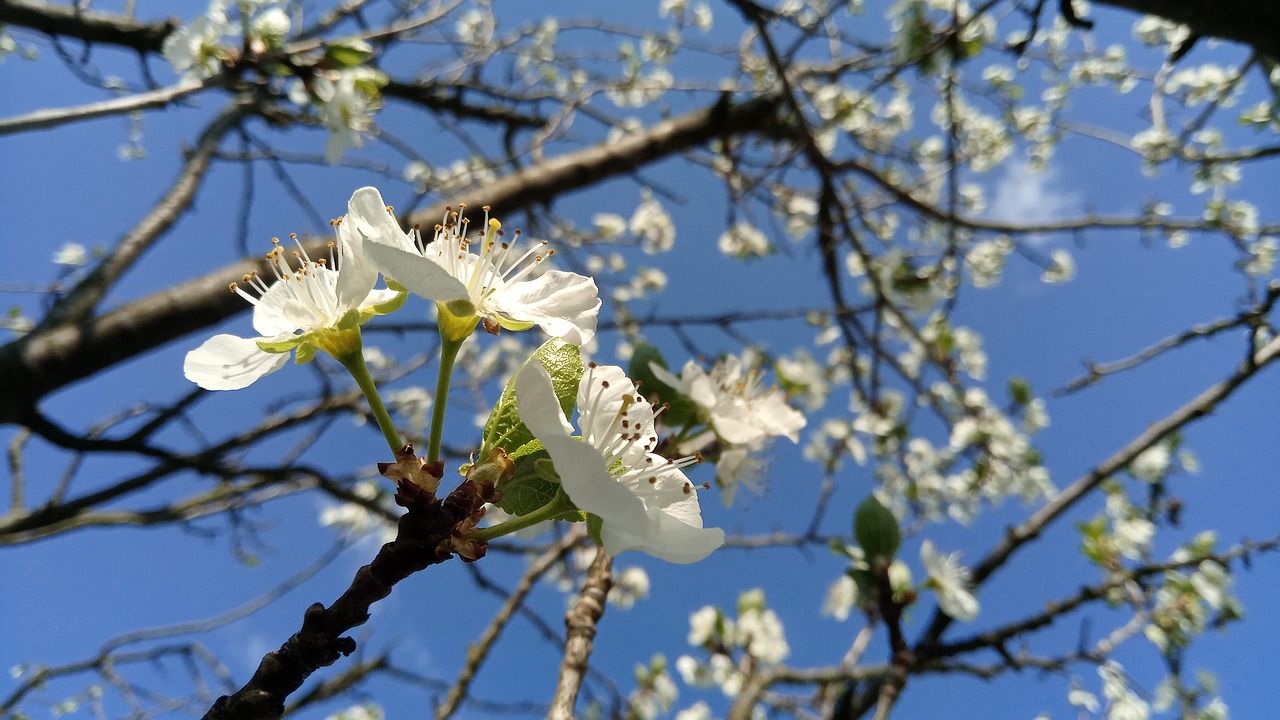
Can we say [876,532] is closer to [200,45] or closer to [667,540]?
[667,540]

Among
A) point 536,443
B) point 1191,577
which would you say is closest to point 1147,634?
→ point 1191,577

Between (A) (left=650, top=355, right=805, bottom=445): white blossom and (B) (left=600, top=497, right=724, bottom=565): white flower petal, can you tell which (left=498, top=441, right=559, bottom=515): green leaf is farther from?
(A) (left=650, top=355, right=805, bottom=445): white blossom

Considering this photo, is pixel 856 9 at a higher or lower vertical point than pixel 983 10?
higher

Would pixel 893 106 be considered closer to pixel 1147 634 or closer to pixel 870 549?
pixel 1147 634

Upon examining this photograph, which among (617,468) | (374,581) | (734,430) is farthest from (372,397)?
(734,430)

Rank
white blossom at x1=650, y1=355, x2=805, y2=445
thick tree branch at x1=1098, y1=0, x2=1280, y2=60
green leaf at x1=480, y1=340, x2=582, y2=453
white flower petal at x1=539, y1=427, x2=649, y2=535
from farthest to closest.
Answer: thick tree branch at x1=1098, y1=0, x2=1280, y2=60
white blossom at x1=650, y1=355, x2=805, y2=445
green leaf at x1=480, y1=340, x2=582, y2=453
white flower petal at x1=539, y1=427, x2=649, y2=535

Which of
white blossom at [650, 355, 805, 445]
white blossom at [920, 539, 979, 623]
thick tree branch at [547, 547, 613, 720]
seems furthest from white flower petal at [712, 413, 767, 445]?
white blossom at [920, 539, 979, 623]

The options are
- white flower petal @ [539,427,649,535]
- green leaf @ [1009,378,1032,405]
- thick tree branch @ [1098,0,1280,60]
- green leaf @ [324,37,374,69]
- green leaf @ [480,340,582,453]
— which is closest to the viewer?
white flower petal @ [539,427,649,535]

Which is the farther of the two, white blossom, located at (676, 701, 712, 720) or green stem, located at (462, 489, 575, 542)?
white blossom, located at (676, 701, 712, 720)
